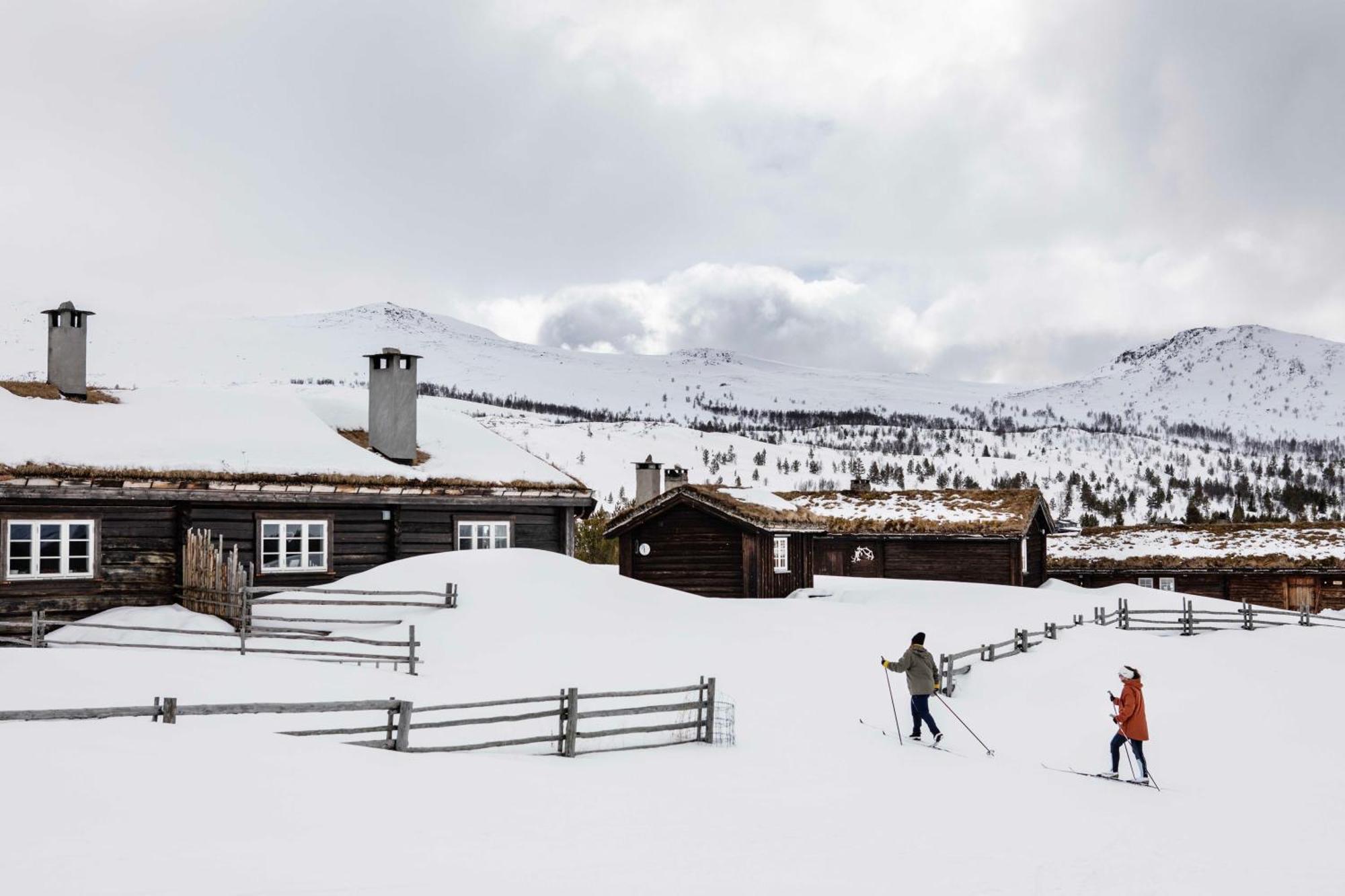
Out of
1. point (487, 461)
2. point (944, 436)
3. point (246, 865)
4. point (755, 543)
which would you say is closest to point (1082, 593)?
point (755, 543)

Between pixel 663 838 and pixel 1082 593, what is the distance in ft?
119

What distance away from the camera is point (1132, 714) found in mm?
15492

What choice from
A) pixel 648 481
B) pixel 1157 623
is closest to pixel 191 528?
pixel 648 481

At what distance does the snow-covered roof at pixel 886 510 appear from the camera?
3309cm

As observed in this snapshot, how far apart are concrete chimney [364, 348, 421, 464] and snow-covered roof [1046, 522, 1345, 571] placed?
30.8m

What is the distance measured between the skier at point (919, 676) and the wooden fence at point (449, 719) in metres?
3.23

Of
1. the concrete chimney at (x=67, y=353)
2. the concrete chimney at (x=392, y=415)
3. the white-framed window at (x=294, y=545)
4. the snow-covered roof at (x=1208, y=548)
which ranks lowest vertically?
the snow-covered roof at (x=1208, y=548)

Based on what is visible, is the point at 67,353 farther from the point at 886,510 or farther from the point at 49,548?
the point at 886,510

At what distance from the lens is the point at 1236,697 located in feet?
71.3

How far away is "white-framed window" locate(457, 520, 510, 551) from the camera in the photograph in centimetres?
2767

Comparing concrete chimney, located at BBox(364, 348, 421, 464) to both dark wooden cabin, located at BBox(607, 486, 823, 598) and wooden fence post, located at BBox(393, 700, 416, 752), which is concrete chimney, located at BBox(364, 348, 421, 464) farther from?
wooden fence post, located at BBox(393, 700, 416, 752)

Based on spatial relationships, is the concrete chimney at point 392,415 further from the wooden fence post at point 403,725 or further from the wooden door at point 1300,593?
the wooden door at point 1300,593

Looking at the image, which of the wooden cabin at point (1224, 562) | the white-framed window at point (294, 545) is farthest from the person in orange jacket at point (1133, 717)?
the wooden cabin at point (1224, 562)

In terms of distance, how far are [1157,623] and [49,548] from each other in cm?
2920
